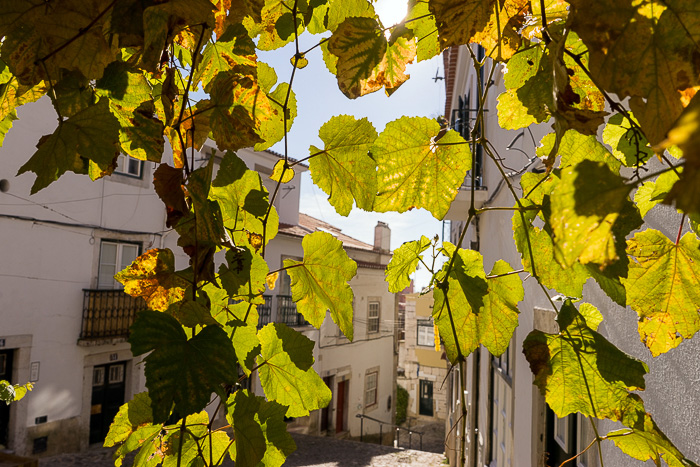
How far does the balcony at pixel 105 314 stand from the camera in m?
6.99

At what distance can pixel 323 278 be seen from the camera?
53 centimetres

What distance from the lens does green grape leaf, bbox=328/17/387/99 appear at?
1.43 ft

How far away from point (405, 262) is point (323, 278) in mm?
111

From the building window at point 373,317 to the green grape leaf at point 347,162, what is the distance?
41.3 feet

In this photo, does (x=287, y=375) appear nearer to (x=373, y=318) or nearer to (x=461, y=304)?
(x=461, y=304)

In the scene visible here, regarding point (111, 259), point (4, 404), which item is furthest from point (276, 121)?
point (111, 259)

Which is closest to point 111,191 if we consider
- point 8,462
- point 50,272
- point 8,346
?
point 50,272

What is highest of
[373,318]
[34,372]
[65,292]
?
[65,292]

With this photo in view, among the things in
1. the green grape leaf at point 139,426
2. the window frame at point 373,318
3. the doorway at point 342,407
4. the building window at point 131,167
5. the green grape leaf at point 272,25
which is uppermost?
the building window at point 131,167

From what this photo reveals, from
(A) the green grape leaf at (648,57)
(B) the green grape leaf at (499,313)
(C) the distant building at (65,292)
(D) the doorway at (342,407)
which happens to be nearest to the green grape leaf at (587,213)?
(A) the green grape leaf at (648,57)

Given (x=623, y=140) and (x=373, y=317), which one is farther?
(x=373, y=317)

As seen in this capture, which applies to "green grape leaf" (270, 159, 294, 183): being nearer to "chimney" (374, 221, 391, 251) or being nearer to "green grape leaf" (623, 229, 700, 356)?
"green grape leaf" (623, 229, 700, 356)

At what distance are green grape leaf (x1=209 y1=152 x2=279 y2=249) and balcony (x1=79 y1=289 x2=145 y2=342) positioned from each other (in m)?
6.98

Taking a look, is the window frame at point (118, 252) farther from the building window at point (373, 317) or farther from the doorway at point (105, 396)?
the building window at point (373, 317)
